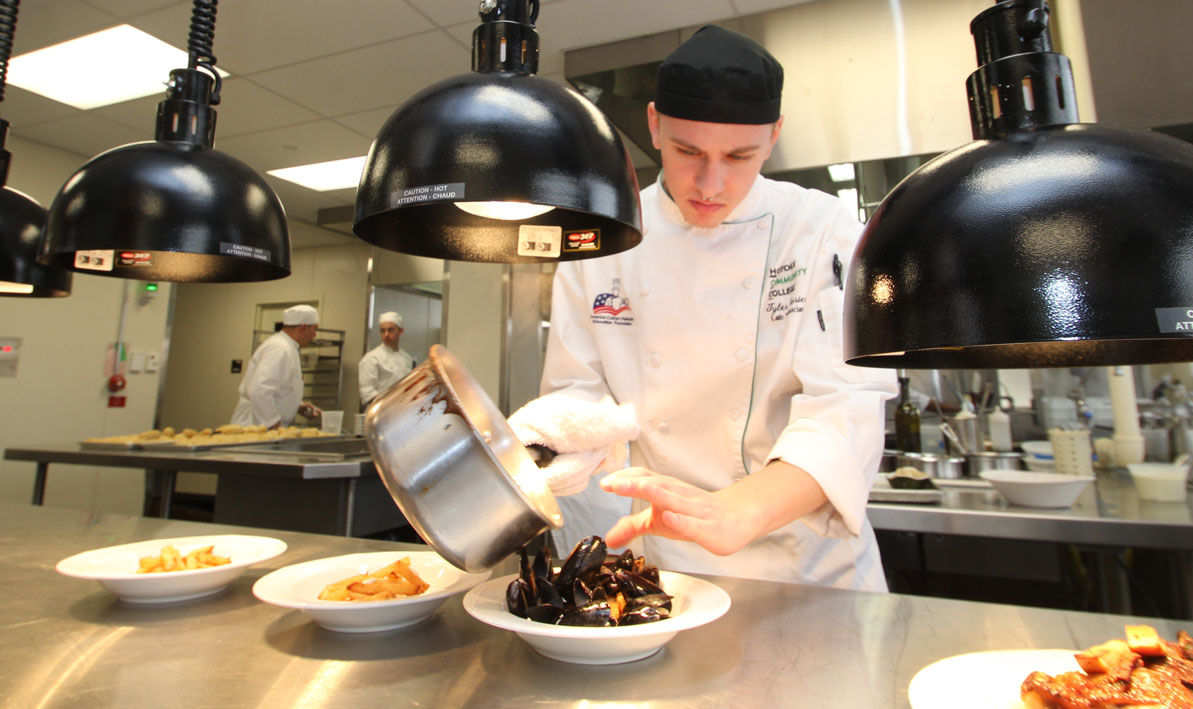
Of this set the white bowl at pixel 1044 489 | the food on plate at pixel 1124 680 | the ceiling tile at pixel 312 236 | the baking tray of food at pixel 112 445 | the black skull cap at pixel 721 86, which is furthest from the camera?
the ceiling tile at pixel 312 236

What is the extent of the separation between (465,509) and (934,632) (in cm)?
62

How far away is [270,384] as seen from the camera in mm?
5277

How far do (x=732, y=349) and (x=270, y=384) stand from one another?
4915mm

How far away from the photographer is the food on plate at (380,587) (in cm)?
81

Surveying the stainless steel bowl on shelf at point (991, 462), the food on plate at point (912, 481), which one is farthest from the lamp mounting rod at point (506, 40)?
the stainless steel bowl on shelf at point (991, 462)

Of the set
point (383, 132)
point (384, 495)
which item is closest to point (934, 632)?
point (383, 132)

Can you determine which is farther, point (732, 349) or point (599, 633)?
point (732, 349)

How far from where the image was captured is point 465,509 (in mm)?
604

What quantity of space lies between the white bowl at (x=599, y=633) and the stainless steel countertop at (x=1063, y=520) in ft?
4.73

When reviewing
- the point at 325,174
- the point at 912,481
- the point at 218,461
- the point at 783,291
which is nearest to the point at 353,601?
the point at 783,291

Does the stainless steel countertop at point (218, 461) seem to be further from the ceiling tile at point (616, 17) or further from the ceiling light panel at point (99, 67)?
the ceiling tile at point (616, 17)

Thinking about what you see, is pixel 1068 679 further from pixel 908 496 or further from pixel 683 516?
pixel 908 496

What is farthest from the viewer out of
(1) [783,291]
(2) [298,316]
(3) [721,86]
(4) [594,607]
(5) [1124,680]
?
(2) [298,316]

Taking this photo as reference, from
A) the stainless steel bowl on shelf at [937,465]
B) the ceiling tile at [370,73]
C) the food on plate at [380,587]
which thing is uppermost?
the ceiling tile at [370,73]
